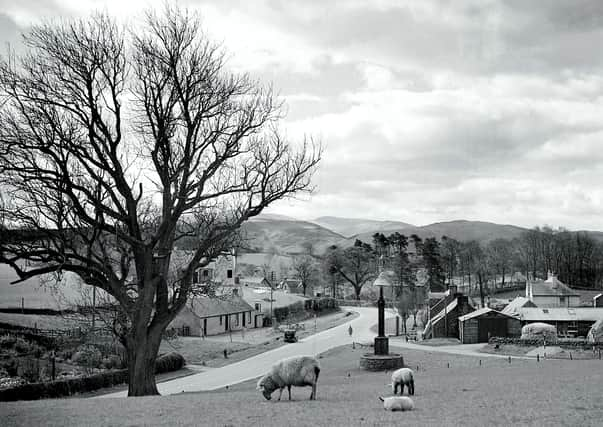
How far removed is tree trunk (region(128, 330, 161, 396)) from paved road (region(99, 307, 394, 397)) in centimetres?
1254

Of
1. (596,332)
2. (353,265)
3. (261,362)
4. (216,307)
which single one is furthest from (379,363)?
(353,265)

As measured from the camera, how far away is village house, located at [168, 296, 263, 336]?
6919 cm

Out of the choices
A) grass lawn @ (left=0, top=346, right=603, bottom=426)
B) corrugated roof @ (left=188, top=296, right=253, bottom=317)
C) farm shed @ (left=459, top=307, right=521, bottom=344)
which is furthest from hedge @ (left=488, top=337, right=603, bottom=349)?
grass lawn @ (left=0, top=346, right=603, bottom=426)

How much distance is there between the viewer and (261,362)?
48.5 meters

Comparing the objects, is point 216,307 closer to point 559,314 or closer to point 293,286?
point 559,314

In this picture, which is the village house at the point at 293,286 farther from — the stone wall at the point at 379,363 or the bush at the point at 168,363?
the stone wall at the point at 379,363

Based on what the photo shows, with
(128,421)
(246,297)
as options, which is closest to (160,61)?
(128,421)

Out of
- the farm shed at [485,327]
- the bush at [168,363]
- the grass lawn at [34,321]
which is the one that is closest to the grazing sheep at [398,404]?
the bush at [168,363]

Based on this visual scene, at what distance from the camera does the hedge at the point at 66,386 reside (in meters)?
29.8

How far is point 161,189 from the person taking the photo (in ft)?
73.4

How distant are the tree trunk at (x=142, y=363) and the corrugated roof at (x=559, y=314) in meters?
54.3

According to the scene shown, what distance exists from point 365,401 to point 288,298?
86988 mm

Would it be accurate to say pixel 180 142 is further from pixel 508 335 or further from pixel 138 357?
pixel 508 335

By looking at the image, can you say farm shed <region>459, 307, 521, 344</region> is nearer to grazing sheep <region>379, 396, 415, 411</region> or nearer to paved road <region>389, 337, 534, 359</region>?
paved road <region>389, 337, 534, 359</region>
